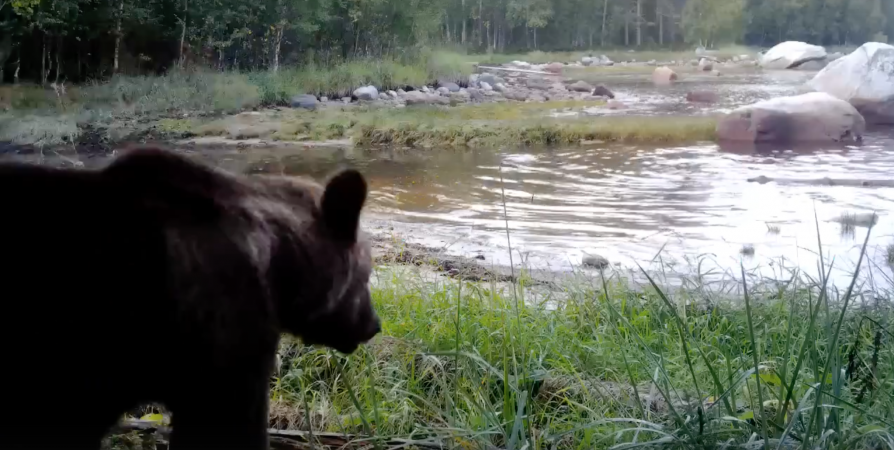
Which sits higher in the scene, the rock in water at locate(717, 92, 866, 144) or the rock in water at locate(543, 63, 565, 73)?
the rock in water at locate(543, 63, 565, 73)

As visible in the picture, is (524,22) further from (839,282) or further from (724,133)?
(839,282)

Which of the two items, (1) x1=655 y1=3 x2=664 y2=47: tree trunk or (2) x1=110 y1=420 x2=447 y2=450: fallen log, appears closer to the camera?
(2) x1=110 y1=420 x2=447 y2=450: fallen log

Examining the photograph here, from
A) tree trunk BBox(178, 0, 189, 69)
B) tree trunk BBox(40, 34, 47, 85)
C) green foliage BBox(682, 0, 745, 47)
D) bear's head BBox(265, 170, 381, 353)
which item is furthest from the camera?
green foliage BBox(682, 0, 745, 47)

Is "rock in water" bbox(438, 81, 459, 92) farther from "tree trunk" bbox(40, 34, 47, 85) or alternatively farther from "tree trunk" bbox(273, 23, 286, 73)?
"tree trunk" bbox(40, 34, 47, 85)

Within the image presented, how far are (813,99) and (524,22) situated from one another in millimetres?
1310

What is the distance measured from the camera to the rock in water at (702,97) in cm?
310

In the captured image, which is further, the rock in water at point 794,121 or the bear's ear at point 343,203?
the rock in water at point 794,121

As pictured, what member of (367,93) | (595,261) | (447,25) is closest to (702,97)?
(595,261)

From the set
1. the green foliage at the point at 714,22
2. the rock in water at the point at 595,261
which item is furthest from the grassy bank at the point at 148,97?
the green foliage at the point at 714,22

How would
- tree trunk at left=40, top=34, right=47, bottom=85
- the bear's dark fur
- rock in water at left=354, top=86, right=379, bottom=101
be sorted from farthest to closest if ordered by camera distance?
rock in water at left=354, top=86, right=379, bottom=101 < tree trunk at left=40, top=34, right=47, bottom=85 < the bear's dark fur

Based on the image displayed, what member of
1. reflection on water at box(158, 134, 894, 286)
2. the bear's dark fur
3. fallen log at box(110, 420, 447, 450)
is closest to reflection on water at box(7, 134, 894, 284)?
reflection on water at box(158, 134, 894, 286)

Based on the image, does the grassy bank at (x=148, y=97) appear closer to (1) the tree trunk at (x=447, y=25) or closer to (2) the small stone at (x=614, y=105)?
(1) the tree trunk at (x=447, y=25)

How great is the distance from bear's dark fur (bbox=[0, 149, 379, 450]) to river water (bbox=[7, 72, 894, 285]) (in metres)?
1.69

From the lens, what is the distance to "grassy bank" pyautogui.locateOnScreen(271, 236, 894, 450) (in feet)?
5.22
